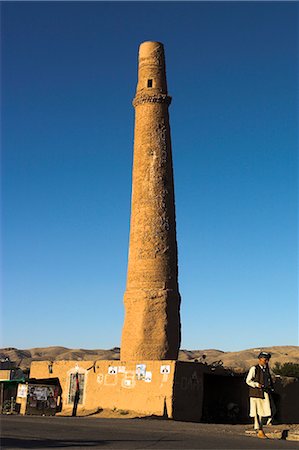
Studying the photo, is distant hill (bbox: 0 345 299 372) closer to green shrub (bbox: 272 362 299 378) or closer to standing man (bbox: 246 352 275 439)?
green shrub (bbox: 272 362 299 378)

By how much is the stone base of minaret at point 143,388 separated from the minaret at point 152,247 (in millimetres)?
2023

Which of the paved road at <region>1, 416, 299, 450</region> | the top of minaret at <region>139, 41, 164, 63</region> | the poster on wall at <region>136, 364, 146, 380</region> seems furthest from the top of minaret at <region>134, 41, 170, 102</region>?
the paved road at <region>1, 416, 299, 450</region>

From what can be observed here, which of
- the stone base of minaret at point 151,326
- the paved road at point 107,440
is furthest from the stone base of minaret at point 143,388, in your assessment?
the paved road at point 107,440

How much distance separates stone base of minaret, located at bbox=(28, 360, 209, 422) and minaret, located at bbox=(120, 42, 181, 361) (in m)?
2.02

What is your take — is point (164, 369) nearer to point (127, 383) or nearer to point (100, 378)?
point (127, 383)

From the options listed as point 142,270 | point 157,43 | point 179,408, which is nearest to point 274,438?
point 179,408

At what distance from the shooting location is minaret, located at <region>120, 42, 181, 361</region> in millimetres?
25141

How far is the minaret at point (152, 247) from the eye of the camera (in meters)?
25.1

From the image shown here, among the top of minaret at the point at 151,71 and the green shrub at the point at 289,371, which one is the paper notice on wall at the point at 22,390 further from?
the green shrub at the point at 289,371

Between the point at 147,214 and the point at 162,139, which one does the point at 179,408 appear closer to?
the point at 147,214

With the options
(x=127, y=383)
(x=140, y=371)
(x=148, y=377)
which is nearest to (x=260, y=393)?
(x=148, y=377)

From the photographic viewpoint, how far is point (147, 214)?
85.4 ft

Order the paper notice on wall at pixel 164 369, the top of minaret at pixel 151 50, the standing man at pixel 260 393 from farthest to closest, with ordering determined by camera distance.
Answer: the top of minaret at pixel 151 50, the paper notice on wall at pixel 164 369, the standing man at pixel 260 393

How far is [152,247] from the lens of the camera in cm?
2577
